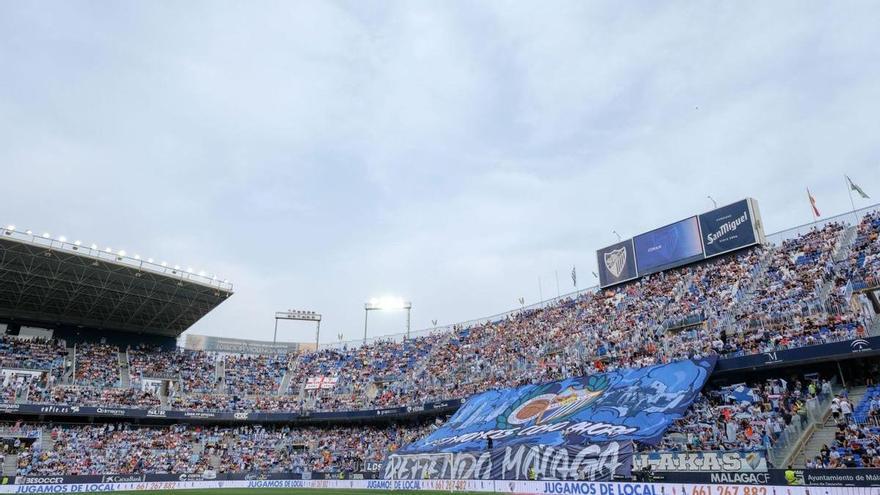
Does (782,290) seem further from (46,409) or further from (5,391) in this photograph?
(5,391)

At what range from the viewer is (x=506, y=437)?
3728cm

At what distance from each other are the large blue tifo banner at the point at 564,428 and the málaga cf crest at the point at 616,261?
17231 mm

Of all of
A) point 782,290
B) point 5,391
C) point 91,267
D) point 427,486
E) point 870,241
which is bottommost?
point 427,486

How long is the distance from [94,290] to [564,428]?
49146 millimetres

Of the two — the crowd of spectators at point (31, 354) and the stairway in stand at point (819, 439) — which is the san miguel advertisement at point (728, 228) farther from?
the crowd of spectators at point (31, 354)

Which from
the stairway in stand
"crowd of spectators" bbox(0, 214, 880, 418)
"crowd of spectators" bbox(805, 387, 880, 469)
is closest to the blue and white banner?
"crowd of spectators" bbox(0, 214, 880, 418)

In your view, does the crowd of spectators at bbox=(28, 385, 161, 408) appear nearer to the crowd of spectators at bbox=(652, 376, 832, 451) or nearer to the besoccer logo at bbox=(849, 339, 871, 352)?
the crowd of spectators at bbox=(652, 376, 832, 451)

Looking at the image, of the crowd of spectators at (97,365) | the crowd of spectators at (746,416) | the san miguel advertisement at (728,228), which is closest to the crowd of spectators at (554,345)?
the crowd of spectators at (97,365)

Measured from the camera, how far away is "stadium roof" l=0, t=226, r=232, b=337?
168 feet

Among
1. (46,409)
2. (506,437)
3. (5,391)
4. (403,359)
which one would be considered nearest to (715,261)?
(506,437)

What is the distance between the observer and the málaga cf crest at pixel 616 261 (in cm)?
5478

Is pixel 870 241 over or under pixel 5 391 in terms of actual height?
over

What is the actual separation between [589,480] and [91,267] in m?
48.1

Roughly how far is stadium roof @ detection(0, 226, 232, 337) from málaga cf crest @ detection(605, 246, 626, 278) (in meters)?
39.7
